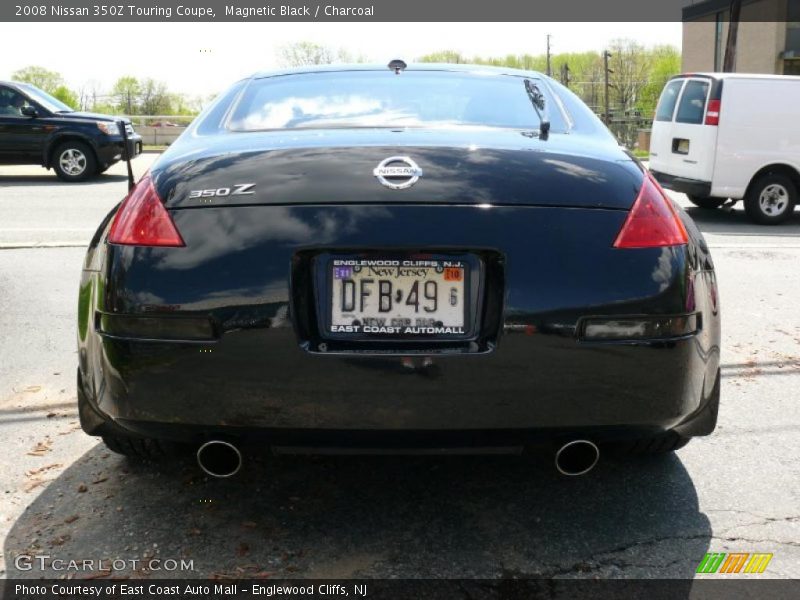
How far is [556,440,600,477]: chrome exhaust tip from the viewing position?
8.37 ft

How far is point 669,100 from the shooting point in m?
12.0

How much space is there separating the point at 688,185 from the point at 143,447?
32.4ft

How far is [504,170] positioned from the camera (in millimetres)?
2516

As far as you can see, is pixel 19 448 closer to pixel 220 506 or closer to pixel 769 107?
pixel 220 506

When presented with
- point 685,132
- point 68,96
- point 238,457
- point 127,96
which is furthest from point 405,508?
point 68,96

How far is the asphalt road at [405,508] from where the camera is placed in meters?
2.61

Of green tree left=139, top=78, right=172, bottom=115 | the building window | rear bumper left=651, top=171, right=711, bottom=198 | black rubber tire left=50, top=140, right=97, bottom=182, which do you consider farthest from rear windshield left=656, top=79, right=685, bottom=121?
green tree left=139, top=78, right=172, bottom=115

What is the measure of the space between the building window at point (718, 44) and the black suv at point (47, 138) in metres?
31.6

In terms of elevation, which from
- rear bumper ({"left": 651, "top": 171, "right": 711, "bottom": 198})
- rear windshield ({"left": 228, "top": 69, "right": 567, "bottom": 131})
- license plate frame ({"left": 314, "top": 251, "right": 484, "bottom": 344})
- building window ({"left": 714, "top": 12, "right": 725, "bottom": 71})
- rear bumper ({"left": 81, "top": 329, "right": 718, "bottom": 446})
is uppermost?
building window ({"left": 714, "top": 12, "right": 725, "bottom": 71})

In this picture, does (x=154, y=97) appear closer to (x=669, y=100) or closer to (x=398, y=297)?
(x=669, y=100)

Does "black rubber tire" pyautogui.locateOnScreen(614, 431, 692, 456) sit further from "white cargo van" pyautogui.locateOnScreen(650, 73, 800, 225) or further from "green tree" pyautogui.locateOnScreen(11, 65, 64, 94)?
"green tree" pyautogui.locateOnScreen(11, 65, 64, 94)

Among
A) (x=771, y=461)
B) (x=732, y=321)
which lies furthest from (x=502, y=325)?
(x=732, y=321)

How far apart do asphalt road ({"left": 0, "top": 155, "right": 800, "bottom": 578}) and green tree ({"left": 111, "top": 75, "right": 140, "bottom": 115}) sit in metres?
44.6

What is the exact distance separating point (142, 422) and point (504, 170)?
1.22 meters
